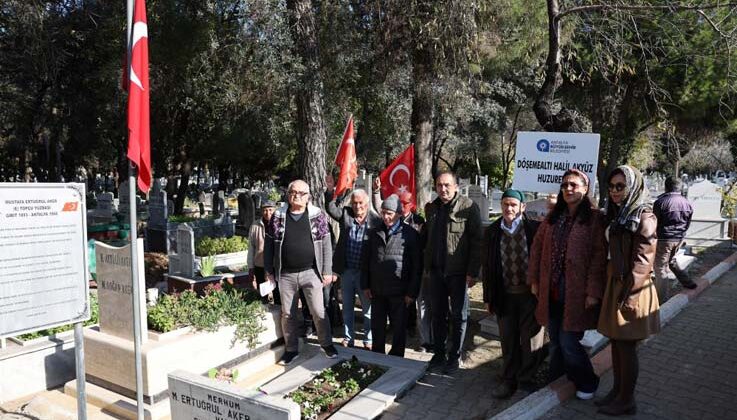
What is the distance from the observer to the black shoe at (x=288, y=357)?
5.43 m

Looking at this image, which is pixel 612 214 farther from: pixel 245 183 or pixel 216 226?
pixel 245 183

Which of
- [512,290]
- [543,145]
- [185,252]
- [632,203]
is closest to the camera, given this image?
[632,203]

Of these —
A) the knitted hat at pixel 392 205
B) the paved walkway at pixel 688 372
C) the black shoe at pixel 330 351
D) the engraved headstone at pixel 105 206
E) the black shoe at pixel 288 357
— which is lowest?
the black shoe at pixel 288 357

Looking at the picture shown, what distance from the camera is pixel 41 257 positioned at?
3557 millimetres

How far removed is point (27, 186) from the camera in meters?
3.48

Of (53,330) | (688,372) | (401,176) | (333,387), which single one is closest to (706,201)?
(401,176)

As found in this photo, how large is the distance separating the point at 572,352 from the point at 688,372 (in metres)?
1.70

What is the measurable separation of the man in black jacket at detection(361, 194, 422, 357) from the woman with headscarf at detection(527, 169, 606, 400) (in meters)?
1.24

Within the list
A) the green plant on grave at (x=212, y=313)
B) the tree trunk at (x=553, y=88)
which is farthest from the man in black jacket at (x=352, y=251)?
the tree trunk at (x=553, y=88)

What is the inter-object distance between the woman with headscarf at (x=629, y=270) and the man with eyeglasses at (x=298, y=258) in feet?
8.64

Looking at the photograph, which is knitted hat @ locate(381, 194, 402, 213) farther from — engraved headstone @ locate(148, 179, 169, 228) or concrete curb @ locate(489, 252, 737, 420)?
engraved headstone @ locate(148, 179, 169, 228)

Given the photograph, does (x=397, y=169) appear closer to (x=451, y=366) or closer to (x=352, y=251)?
(x=352, y=251)

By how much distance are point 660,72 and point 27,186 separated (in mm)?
13554

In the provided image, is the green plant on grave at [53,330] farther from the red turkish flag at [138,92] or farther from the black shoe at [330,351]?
the black shoe at [330,351]
